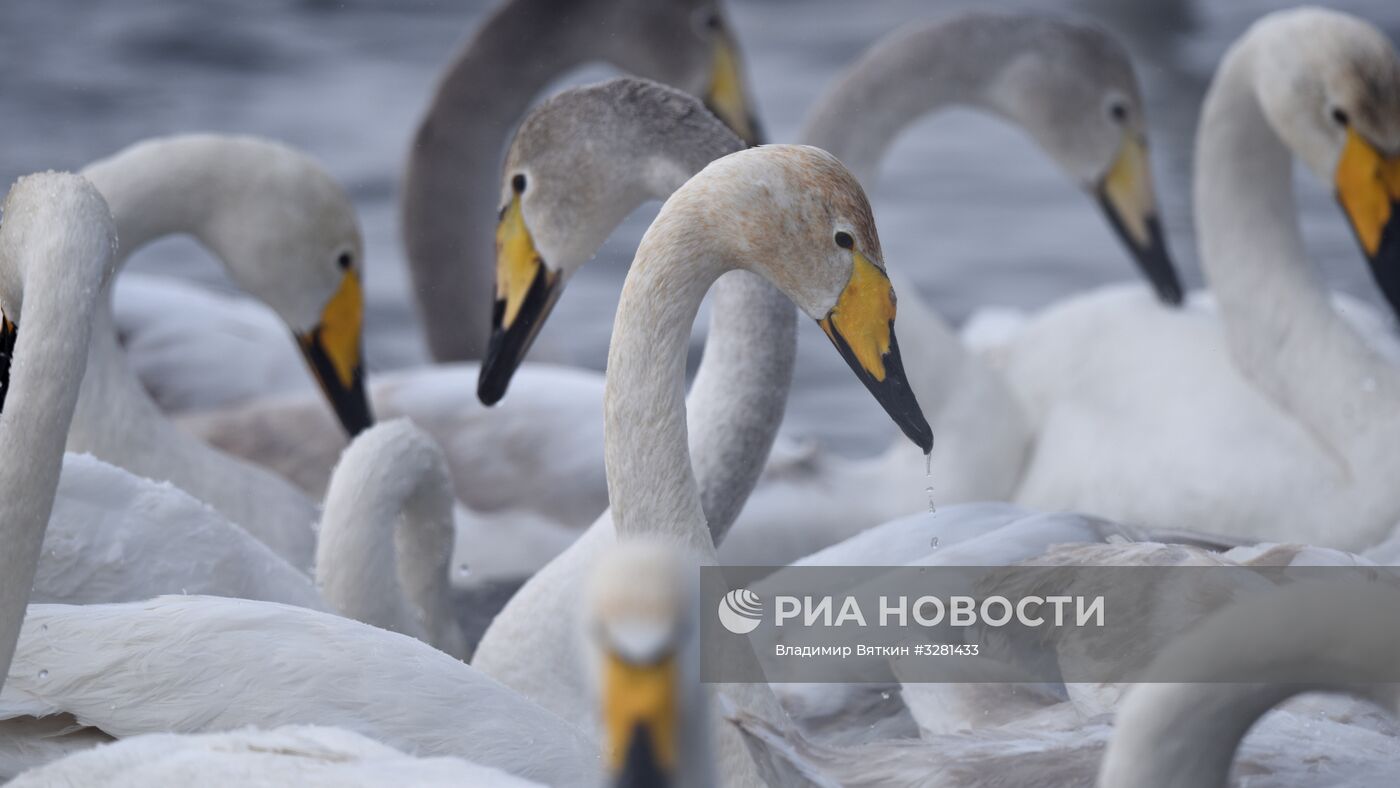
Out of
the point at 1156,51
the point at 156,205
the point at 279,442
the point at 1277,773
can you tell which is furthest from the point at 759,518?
the point at 1156,51

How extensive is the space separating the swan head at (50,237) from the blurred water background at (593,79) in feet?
11.8

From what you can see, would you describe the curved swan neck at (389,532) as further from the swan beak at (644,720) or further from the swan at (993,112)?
the swan beak at (644,720)

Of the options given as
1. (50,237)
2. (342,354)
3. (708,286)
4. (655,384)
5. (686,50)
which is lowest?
(342,354)

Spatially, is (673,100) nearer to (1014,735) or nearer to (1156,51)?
(1014,735)

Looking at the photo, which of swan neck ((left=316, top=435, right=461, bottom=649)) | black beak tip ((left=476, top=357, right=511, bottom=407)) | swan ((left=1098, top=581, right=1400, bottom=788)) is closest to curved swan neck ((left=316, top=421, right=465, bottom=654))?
swan neck ((left=316, top=435, right=461, bottom=649))

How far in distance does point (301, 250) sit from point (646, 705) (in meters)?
2.95

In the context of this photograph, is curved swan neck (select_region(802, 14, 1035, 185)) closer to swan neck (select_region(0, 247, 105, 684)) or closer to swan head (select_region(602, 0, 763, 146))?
swan head (select_region(602, 0, 763, 146))

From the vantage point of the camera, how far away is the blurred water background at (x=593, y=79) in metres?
8.36

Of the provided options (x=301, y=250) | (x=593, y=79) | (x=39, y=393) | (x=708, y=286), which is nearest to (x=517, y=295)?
(x=301, y=250)

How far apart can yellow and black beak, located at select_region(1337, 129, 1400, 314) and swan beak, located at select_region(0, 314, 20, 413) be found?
2.98 metres

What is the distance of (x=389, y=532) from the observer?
148 inches

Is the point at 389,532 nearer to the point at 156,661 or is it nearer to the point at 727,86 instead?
the point at 156,661

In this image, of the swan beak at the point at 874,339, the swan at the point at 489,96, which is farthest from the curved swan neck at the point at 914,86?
the swan beak at the point at 874,339

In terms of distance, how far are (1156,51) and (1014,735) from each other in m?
8.48
